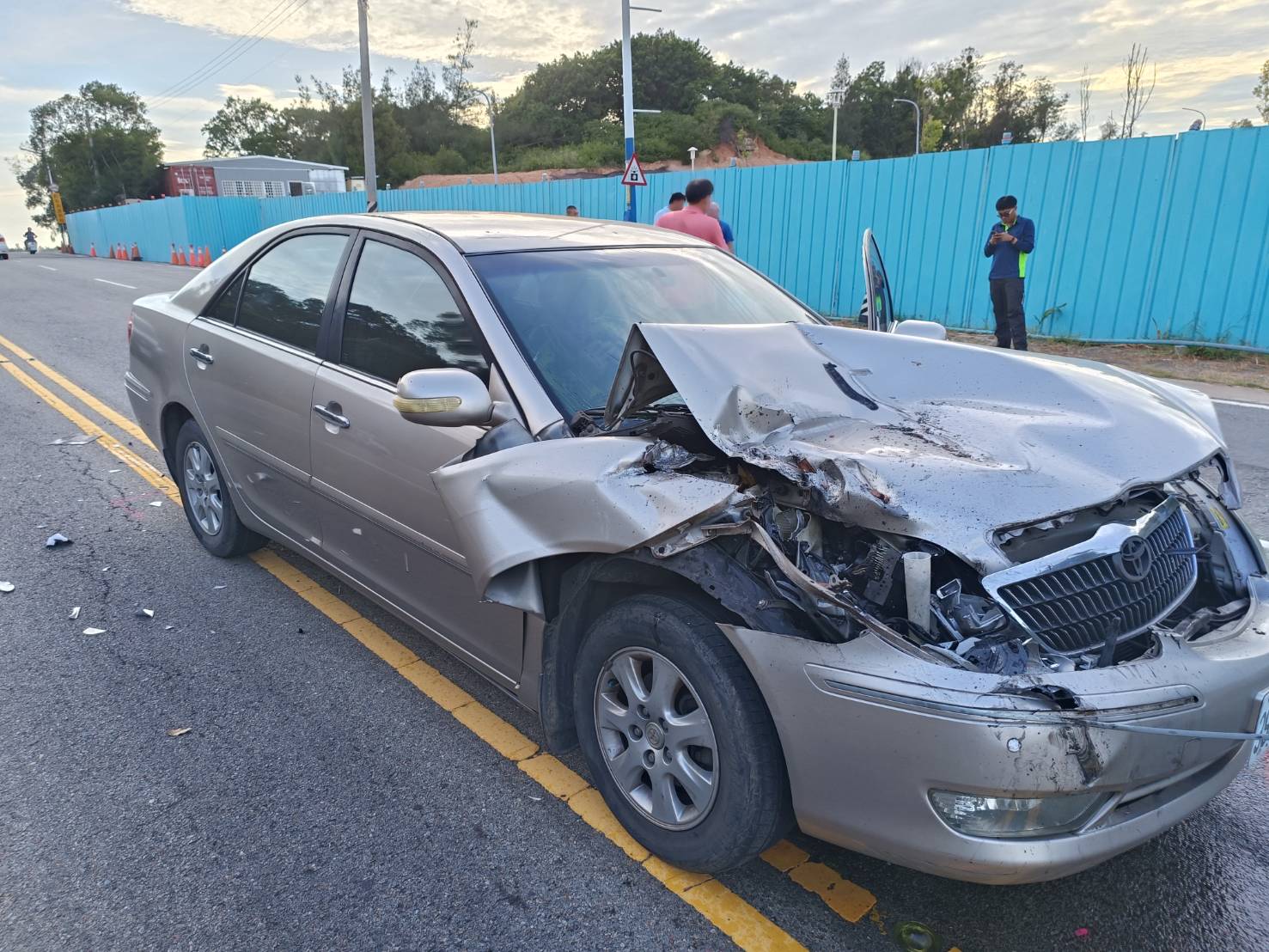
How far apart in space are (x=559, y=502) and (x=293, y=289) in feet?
7.10

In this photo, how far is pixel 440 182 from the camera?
184 ft

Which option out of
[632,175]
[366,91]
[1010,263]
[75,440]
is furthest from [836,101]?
[75,440]

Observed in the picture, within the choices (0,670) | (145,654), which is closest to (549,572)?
(145,654)

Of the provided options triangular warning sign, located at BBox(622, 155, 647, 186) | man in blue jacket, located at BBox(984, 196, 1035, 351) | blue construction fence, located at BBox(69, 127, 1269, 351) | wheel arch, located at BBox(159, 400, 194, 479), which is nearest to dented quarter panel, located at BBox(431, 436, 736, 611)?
wheel arch, located at BBox(159, 400, 194, 479)

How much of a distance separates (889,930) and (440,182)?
2320 inches

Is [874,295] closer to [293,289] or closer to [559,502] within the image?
[559,502]

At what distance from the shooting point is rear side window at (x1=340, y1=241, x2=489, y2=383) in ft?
9.52

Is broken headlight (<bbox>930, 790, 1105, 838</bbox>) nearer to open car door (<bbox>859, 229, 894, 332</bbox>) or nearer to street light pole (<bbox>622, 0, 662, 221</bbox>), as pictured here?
open car door (<bbox>859, 229, 894, 332</bbox>)

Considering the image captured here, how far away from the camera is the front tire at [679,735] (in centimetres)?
201

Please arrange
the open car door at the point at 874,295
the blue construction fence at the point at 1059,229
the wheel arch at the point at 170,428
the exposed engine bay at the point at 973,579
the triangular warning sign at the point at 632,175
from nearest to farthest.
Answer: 1. the exposed engine bay at the point at 973,579
2. the open car door at the point at 874,295
3. the wheel arch at the point at 170,428
4. the blue construction fence at the point at 1059,229
5. the triangular warning sign at the point at 632,175

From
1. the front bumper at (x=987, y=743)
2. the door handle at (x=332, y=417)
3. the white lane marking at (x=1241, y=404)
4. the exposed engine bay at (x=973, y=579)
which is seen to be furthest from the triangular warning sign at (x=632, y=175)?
the front bumper at (x=987, y=743)

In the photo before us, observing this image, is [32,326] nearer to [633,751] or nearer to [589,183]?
[589,183]

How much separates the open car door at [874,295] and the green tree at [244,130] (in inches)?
3514

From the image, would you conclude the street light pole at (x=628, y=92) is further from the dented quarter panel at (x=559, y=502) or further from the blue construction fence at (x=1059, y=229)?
the dented quarter panel at (x=559, y=502)
